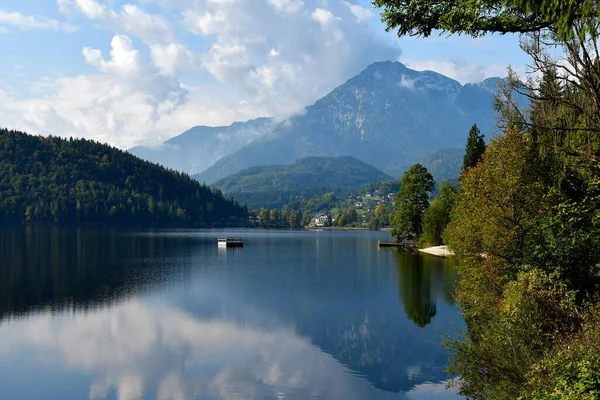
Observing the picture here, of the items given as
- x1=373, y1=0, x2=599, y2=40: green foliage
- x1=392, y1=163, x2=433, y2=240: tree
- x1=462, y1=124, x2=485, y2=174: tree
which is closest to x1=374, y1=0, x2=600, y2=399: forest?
x1=373, y1=0, x2=599, y2=40: green foliage

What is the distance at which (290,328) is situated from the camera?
38.2 m

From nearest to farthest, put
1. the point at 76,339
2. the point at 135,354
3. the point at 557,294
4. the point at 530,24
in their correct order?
the point at 530,24 → the point at 557,294 → the point at 135,354 → the point at 76,339

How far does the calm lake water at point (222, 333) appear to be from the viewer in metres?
25.5

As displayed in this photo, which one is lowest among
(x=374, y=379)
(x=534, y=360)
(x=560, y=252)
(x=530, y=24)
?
(x=374, y=379)

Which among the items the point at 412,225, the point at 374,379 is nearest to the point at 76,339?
the point at 374,379

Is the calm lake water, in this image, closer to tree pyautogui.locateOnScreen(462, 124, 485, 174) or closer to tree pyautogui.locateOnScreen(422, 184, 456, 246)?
tree pyautogui.locateOnScreen(462, 124, 485, 174)

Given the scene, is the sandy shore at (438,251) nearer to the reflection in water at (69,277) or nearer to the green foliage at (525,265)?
the reflection in water at (69,277)

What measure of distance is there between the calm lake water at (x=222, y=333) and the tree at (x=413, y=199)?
29.7 meters

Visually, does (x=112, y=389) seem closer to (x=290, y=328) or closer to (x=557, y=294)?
(x=290, y=328)

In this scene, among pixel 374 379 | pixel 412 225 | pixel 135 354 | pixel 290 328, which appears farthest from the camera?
pixel 412 225

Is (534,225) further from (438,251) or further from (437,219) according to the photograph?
(437,219)

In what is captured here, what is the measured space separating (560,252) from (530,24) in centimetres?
1177

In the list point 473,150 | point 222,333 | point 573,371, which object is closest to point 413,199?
point 473,150

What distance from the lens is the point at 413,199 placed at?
97125 millimetres
